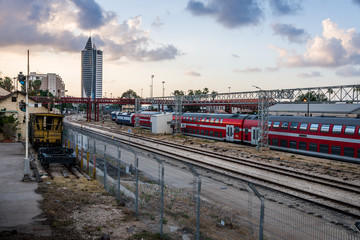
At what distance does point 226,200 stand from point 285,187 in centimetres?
659

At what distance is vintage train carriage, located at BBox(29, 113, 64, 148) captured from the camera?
28328 mm

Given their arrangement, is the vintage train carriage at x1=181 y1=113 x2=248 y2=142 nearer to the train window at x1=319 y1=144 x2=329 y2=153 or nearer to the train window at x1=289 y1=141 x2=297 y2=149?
the train window at x1=289 y1=141 x2=297 y2=149

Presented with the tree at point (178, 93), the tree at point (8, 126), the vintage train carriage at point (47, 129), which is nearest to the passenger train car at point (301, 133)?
the vintage train carriage at point (47, 129)

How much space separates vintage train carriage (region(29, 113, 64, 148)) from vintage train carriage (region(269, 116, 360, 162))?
74.4 feet

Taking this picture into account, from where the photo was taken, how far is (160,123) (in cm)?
5256

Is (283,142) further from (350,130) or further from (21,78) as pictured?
(21,78)

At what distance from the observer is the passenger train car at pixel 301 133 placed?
25.3 meters

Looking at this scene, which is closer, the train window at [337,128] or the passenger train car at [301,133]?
the passenger train car at [301,133]

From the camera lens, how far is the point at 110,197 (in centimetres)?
1466

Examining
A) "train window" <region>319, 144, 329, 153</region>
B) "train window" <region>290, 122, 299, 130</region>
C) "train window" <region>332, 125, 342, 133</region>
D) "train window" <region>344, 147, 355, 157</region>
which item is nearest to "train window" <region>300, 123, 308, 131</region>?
"train window" <region>290, 122, 299, 130</region>

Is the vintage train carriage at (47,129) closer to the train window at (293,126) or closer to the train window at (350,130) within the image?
the train window at (293,126)

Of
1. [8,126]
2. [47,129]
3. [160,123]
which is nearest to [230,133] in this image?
[160,123]

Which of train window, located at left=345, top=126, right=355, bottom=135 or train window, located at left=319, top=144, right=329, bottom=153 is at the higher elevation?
train window, located at left=345, top=126, right=355, bottom=135

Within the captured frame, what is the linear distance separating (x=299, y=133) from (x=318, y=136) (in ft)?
7.18
